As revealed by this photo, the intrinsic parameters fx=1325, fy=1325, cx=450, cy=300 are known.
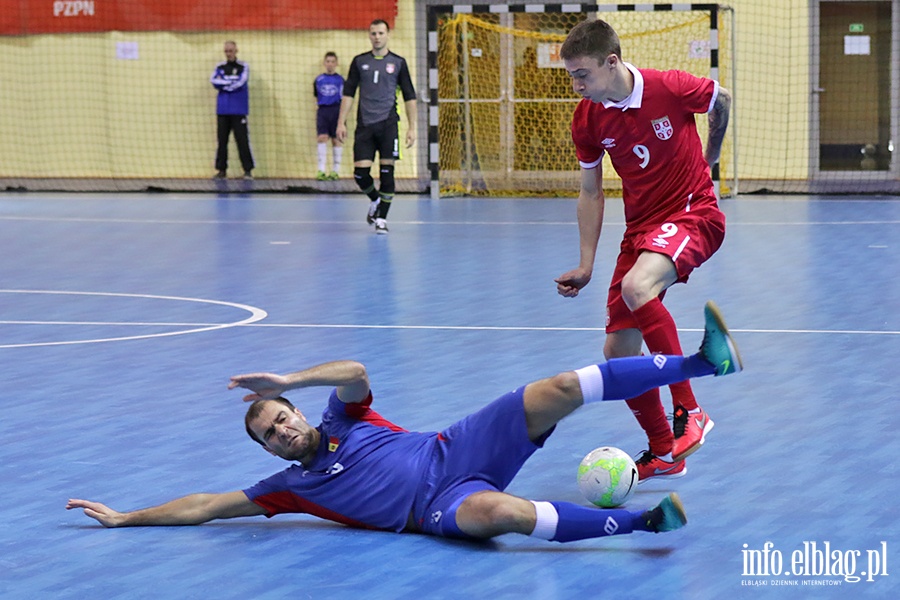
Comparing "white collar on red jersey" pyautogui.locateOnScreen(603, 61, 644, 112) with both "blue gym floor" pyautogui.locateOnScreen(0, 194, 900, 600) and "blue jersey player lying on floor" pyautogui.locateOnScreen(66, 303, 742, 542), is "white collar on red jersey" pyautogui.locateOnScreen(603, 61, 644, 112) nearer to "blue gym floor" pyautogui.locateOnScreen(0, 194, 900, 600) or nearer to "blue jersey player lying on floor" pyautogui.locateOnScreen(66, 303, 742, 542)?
"blue jersey player lying on floor" pyautogui.locateOnScreen(66, 303, 742, 542)

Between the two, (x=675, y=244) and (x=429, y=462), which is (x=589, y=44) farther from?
(x=429, y=462)

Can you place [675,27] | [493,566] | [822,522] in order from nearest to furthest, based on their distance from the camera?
[493,566] → [822,522] → [675,27]

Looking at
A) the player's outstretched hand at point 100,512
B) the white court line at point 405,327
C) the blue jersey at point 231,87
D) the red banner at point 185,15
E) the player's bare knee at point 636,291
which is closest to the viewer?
the player's outstretched hand at point 100,512

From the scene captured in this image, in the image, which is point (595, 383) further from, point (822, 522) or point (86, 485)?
point (86, 485)

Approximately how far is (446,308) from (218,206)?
10.4 metres

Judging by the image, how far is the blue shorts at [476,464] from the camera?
4.34 meters

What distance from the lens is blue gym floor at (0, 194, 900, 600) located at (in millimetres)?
4094

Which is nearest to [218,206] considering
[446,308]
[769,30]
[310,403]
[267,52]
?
[267,52]

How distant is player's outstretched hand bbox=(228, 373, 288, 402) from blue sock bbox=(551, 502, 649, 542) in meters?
0.98

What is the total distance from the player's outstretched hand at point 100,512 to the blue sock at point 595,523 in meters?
1.56

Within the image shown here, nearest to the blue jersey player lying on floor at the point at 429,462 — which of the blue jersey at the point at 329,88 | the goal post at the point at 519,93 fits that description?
the goal post at the point at 519,93

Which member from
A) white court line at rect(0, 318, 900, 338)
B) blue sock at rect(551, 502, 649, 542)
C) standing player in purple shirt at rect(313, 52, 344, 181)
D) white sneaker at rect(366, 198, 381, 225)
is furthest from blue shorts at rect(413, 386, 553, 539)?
standing player in purple shirt at rect(313, 52, 344, 181)

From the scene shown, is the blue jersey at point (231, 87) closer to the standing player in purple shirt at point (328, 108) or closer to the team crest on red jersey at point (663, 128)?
the standing player in purple shirt at point (328, 108)

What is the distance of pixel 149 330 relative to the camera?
8812 millimetres
